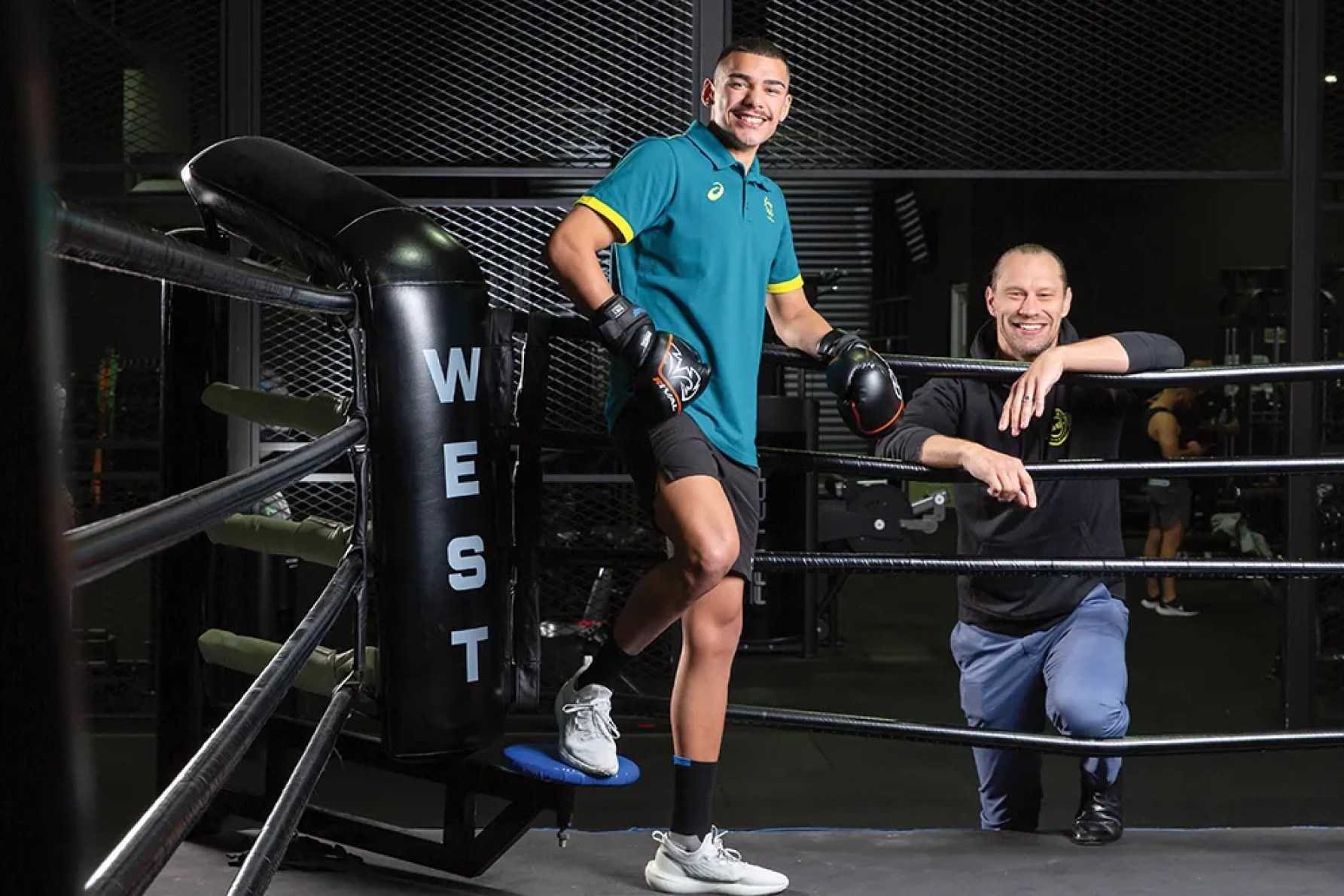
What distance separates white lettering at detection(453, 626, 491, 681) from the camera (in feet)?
7.36

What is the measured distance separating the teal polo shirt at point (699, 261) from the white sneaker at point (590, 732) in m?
0.50

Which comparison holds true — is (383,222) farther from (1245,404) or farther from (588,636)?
(1245,404)

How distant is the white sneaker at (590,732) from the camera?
2480 millimetres

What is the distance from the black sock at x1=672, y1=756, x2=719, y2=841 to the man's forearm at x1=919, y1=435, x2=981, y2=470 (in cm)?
A: 69

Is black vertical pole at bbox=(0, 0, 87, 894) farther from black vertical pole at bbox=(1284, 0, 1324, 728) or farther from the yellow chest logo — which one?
black vertical pole at bbox=(1284, 0, 1324, 728)

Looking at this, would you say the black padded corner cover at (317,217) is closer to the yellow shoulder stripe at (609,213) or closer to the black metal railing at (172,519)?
the yellow shoulder stripe at (609,213)

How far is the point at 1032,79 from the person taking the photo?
973cm

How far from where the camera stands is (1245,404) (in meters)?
12.1

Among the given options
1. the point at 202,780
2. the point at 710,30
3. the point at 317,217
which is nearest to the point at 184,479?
the point at 317,217

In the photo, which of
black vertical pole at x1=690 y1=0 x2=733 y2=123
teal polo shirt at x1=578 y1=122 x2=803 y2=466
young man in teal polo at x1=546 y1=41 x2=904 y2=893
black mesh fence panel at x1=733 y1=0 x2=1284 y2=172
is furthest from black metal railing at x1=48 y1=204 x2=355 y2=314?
black mesh fence panel at x1=733 y1=0 x2=1284 y2=172

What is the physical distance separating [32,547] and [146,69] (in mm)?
6973

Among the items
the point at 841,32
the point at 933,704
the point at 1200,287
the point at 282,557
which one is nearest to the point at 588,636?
the point at 282,557

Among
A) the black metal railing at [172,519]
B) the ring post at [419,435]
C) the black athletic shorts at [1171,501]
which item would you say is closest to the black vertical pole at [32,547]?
the black metal railing at [172,519]

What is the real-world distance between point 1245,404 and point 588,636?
27.1 feet
